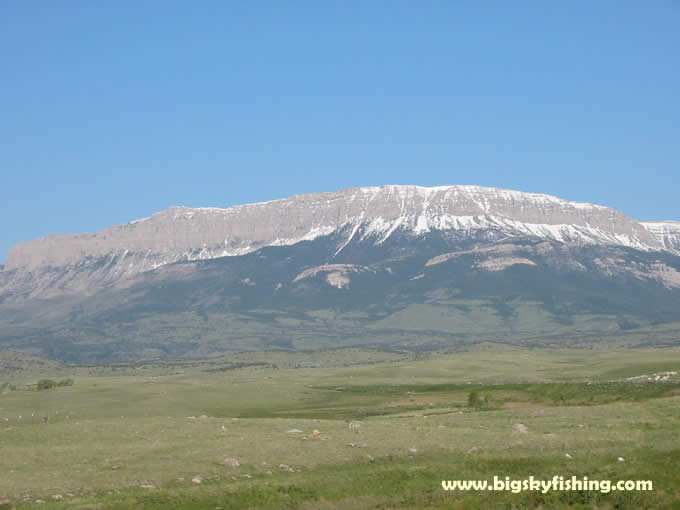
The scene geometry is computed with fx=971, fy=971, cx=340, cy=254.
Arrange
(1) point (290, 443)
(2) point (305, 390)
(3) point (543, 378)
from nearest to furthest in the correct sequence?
(1) point (290, 443) → (2) point (305, 390) → (3) point (543, 378)

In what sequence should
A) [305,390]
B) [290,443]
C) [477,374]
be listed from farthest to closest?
[477,374]
[305,390]
[290,443]

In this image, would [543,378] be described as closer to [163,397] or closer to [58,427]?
[163,397]

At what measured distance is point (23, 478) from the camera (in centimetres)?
4147

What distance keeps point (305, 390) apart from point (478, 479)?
10102 cm

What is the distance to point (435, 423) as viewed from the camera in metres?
60.2

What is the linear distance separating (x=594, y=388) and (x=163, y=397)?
4993 centimetres

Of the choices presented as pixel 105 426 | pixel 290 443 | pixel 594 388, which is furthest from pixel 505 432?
pixel 594 388

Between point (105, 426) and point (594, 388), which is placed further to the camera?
point (594, 388)

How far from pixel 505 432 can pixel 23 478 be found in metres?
25.6

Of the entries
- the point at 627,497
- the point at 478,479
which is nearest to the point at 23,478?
the point at 478,479

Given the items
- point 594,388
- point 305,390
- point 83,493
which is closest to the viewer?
point 83,493

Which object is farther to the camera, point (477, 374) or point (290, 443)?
point (477, 374)

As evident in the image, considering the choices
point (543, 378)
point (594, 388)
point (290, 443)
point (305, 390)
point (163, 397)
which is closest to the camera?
point (290, 443)

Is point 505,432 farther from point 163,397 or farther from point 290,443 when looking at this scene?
point 163,397
